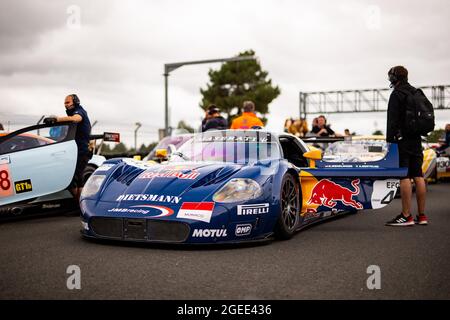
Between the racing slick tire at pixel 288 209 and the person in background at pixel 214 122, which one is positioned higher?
the person in background at pixel 214 122

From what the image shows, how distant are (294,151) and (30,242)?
11.2ft

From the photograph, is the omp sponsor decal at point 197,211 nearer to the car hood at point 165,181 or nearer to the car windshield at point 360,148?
the car hood at point 165,181

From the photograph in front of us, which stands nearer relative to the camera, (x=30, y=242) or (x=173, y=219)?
(x=173, y=219)

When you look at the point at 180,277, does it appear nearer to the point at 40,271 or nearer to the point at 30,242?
the point at 40,271

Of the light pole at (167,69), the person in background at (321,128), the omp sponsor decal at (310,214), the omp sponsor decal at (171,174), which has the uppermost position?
A: the light pole at (167,69)

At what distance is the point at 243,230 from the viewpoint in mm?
A: 5246

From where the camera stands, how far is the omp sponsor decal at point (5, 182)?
23.1ft

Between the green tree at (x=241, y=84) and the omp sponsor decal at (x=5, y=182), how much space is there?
47917 mm

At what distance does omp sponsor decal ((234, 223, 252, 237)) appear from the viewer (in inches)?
205

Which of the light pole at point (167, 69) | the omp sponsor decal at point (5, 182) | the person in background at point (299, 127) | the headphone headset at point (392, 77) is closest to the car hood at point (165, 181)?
the omp sponsor decal at point (5, 182)

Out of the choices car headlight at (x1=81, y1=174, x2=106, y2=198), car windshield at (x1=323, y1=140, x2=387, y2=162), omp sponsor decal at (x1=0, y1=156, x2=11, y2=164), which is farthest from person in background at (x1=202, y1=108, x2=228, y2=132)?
car headlight at (x1=81, y1=174, x2=106, y2=198)

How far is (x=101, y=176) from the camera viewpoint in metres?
5.87

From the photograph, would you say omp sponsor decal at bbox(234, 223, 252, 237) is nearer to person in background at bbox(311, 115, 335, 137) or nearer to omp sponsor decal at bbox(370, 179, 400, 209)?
omp sponsor decal at bbox(370, 179, 400, 209)
